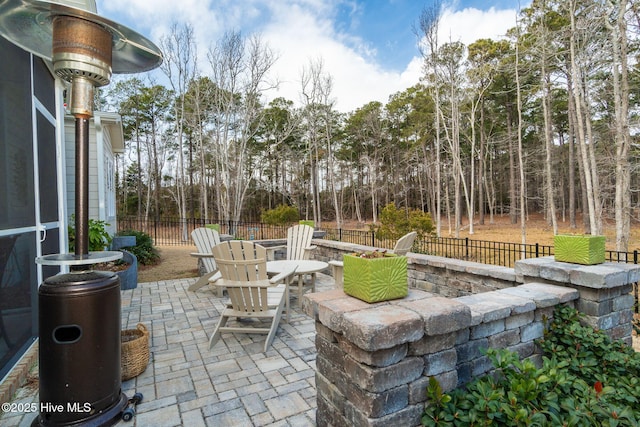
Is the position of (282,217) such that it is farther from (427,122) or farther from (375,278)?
(427,122)

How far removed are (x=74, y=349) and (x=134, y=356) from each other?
0.81 m

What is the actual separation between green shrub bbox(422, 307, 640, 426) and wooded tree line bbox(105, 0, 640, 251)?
586 cm

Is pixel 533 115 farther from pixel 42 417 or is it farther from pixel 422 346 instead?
pixel 42 417

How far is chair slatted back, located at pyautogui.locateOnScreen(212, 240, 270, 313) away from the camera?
8.91ft

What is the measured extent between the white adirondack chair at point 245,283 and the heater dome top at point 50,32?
1552 millimetres

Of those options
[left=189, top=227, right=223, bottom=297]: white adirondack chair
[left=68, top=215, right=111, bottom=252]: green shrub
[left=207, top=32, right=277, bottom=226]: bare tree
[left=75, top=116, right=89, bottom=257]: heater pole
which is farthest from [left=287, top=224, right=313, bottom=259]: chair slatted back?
[left=207, top=32, right=277, bottom=226]: bare tree

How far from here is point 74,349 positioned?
1.48 meters

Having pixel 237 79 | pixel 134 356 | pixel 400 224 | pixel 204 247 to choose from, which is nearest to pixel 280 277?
pixel 134 356

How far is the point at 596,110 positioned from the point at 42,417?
13.6 meters

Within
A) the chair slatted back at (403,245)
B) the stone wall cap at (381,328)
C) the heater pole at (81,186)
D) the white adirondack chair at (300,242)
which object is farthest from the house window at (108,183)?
the stone wall cap at (381,328)

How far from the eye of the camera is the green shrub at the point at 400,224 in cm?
661

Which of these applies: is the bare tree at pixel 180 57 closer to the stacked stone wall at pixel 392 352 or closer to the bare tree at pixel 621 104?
the stacked stone wall at pixel 392 352

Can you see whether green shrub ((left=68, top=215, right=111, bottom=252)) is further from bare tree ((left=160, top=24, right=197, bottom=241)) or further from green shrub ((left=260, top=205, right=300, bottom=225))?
bare tree ((left=160, top=24, right=197, bottom=241))

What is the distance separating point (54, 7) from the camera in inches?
59.2
